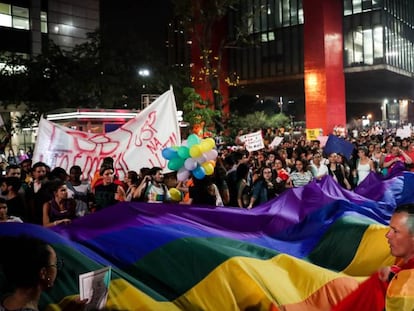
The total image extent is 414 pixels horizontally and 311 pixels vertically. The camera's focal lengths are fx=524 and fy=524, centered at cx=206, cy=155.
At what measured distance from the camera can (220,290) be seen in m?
4.04

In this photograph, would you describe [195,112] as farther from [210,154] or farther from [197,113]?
[210,154]

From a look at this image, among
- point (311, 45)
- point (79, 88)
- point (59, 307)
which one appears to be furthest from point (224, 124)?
point (59, 307)

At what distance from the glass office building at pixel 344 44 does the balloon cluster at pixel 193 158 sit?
30.1 meters

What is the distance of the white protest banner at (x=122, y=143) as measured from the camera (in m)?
9.67

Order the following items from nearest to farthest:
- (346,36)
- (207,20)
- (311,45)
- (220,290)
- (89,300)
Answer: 1. (89,300)
2. (220,290)
3. (207,20)
4. (311,45)
5. (346,36)

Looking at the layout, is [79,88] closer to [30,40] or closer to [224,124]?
[224,124]

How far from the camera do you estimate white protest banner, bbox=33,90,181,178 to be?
967cm

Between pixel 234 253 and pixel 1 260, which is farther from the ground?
pixel 1 260

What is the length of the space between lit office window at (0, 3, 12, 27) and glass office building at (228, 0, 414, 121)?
1692 centimetres

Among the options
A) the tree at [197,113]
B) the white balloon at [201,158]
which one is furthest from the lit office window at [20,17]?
the white balloon at [201,158]

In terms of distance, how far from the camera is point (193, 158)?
7516mm

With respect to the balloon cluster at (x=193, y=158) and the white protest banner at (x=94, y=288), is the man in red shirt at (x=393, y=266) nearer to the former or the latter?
the white protest banner at (x=94, y=288)

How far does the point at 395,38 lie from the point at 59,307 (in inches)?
1630

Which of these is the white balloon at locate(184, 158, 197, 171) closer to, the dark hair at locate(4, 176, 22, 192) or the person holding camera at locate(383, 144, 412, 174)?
the dark hair at locate(4, 176, 22, 192)
